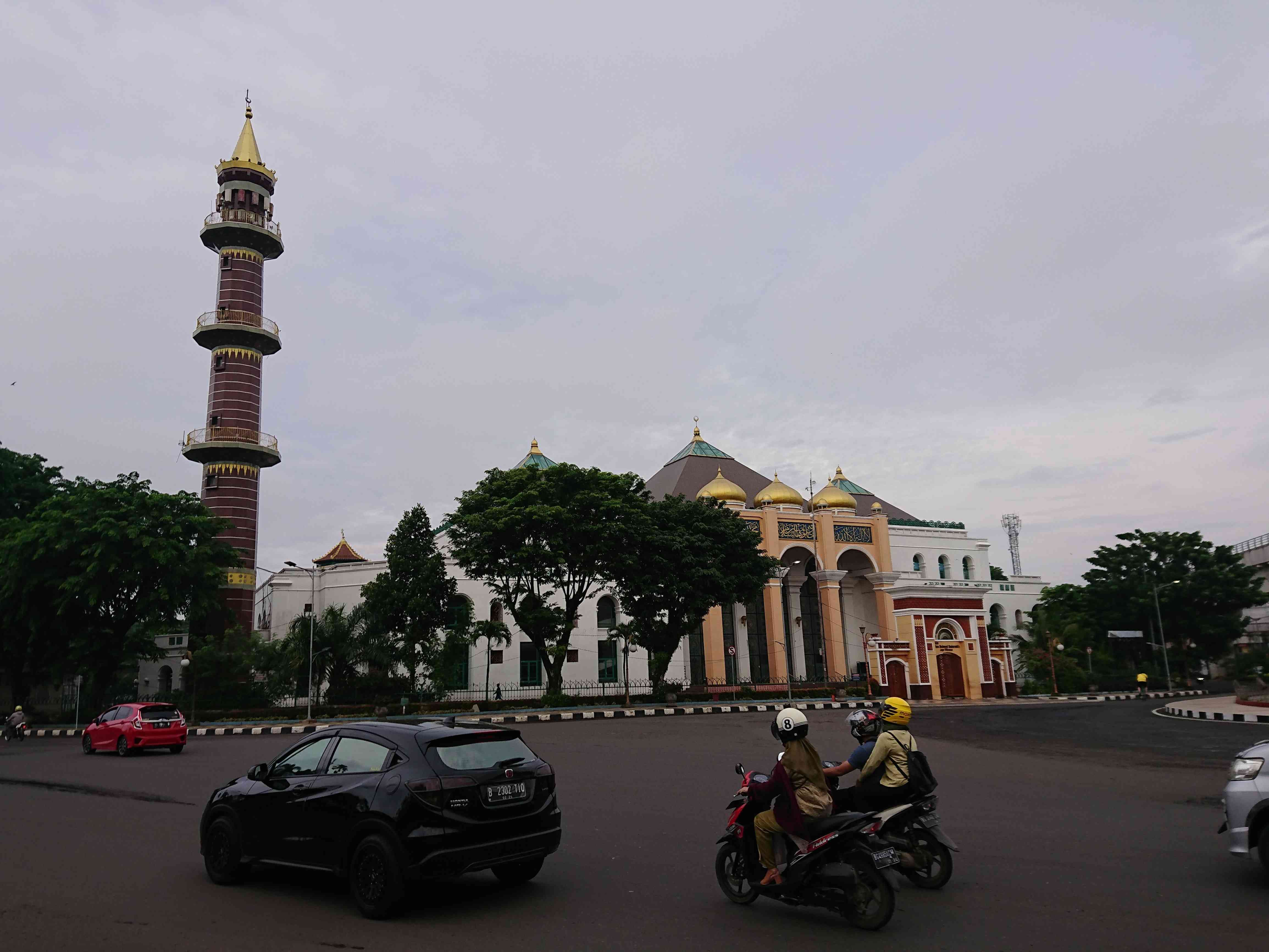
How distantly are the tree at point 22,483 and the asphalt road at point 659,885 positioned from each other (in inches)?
1205

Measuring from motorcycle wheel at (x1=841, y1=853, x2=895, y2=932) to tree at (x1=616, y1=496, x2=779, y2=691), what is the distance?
2542 centimetres

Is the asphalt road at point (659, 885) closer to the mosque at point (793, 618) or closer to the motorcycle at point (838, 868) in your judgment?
the motorcycle at point (838, 868)

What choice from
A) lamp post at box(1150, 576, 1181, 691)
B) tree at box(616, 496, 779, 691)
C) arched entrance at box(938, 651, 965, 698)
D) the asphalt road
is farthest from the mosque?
the asphalt road

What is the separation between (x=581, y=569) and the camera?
103 feet

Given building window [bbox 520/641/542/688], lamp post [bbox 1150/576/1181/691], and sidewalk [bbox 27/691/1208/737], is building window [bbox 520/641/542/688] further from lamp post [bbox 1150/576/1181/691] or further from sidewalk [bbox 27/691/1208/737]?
lamp post [bbox 1150/576/1181/691]

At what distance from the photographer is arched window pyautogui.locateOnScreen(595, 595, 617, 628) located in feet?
143

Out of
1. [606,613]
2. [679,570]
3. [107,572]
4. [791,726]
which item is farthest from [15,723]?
[791,726]

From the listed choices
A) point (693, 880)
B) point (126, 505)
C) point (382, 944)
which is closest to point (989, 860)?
point (693, 880)

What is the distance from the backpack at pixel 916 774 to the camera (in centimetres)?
604

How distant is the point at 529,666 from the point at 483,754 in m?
36.4

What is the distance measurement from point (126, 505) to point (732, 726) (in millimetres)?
22861

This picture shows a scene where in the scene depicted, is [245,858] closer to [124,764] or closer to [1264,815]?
[1264,815]

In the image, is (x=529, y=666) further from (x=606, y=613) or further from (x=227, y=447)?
(x=227, y=447)

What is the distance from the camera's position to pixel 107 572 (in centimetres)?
2977
